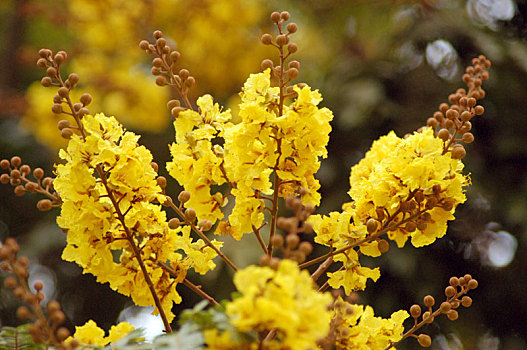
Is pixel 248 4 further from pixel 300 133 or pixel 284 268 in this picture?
pixel 284 268

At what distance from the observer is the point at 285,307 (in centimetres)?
83

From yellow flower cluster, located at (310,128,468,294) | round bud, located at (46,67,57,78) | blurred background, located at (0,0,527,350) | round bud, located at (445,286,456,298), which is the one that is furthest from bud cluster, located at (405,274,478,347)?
blurred background, located at (0,0,527,350)

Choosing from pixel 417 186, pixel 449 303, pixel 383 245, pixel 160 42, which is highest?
pixel 160 42

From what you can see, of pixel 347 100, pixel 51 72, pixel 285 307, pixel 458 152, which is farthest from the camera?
pixel 347 100

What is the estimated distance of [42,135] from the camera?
458cm

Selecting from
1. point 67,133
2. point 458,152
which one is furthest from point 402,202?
point 67,133

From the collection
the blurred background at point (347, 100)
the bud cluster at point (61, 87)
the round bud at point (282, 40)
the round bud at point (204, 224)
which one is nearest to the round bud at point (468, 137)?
the round bud at point (282, 40)

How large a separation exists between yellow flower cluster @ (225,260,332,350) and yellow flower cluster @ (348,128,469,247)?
19.4 inches

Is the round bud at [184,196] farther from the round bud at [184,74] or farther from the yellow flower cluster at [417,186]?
the yellow flower cluster at [417,186]

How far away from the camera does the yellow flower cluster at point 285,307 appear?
2.71ft

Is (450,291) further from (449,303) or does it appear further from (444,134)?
(444,134)

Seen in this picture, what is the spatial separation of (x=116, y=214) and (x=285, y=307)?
608mm

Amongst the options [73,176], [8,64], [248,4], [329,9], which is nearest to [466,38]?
[329,9]

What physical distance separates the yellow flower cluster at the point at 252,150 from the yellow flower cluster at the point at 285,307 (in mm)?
435
